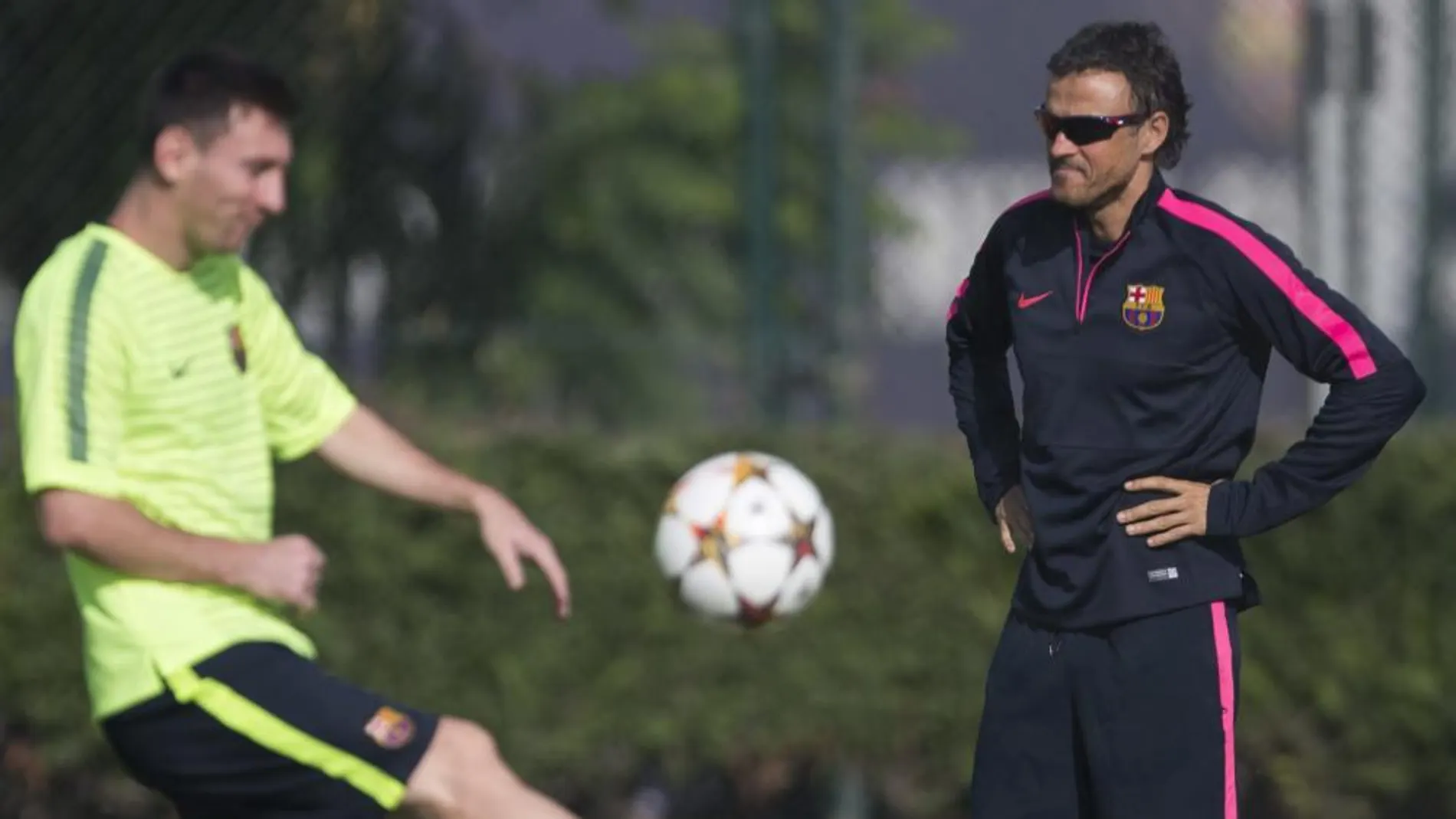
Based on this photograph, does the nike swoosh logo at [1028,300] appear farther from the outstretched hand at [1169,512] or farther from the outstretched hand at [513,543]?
the outstretched hand at [513,543]

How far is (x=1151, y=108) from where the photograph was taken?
16.4ft

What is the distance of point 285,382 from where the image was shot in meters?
5.64

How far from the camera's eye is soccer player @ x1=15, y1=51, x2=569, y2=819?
5.02m

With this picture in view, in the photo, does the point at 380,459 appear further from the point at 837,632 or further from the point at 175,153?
the point at 837,632

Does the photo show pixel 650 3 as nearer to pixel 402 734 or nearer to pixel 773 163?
pixel 773 163

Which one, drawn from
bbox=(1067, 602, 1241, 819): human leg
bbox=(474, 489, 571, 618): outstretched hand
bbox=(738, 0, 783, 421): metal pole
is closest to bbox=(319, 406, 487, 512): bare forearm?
bbox=(474, 489, 571, 618): outstretched hand

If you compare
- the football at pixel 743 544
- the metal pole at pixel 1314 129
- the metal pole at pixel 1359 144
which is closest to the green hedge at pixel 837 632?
the metal pole at pixel 1359 144

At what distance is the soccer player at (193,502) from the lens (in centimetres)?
502

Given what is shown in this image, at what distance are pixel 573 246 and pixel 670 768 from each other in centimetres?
207

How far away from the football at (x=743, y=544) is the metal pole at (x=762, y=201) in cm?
252

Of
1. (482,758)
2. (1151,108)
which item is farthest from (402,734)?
(1151,108)

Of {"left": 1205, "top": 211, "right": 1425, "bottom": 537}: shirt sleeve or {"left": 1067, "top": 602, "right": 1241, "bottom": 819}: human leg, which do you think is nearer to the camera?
{"left": 1205, "top": 211, "right": 1425, "bottom": 537}: shirt sleeve

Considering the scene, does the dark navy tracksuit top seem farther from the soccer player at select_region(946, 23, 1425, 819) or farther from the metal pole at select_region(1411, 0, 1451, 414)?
the metal pole at select_region(1411, 0, 1451, 414)

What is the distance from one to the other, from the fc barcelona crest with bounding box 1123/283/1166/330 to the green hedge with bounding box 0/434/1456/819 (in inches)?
143
